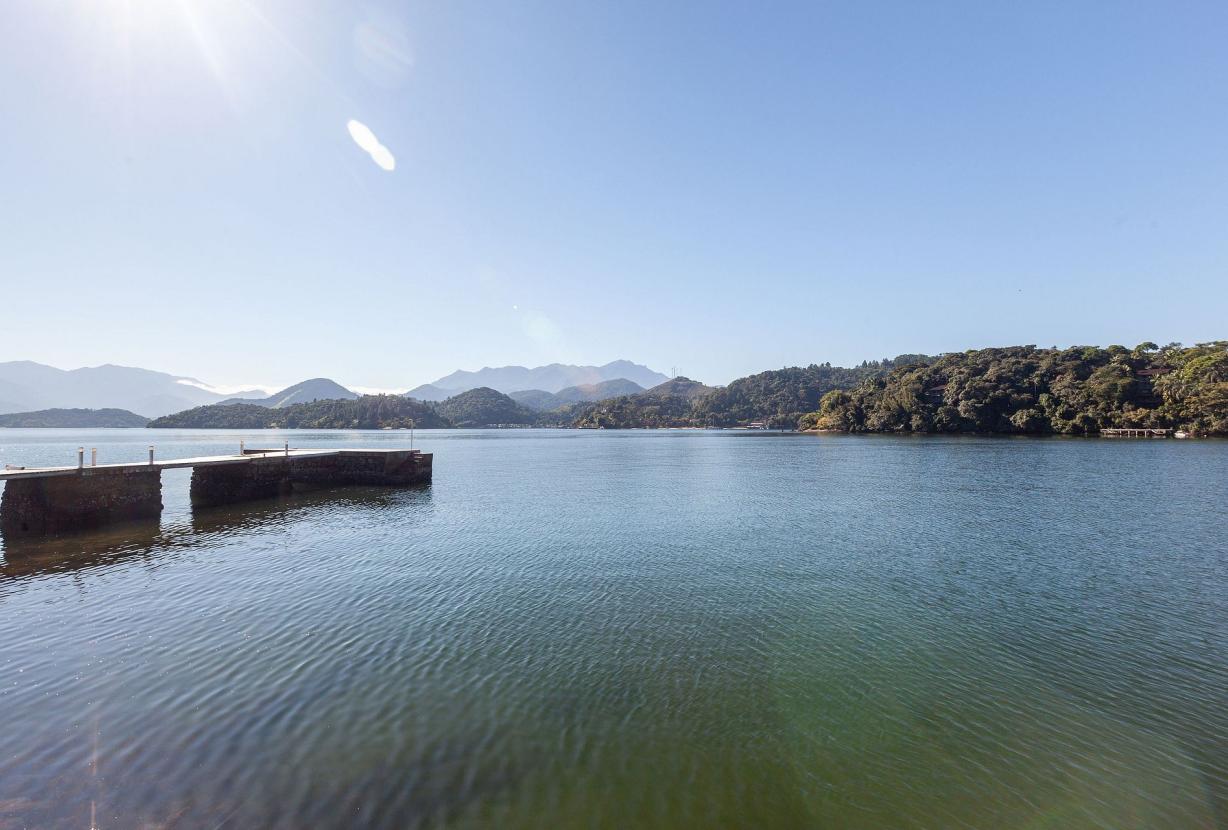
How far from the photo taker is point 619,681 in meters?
11.0

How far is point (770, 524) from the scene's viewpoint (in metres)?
28.4

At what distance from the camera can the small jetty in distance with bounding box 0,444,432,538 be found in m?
24.7

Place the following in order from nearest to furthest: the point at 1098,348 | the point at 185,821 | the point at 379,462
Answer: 1. the point at 185,821
2. the point at 379,462
3. the point at 1098,348

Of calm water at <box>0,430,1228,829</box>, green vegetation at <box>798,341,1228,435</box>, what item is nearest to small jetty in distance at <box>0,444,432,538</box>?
calm water at <box>0,430,1228,829</box>

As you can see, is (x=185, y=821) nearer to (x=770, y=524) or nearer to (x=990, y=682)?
(x=990, y=682)

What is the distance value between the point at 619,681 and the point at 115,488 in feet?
106

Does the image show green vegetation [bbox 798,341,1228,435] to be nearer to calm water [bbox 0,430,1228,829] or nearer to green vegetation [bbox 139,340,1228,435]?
green vegetation [bbox 139,340,1228,435]

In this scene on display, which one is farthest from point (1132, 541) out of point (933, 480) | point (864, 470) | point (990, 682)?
point (864, 470)

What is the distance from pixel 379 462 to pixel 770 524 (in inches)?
1379

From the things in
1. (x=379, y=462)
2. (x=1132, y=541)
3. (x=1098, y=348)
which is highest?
(x=1098, y=348)

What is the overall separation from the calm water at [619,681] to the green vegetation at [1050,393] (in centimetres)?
11025

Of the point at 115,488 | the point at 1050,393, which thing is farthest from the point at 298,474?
the point at 1050,393

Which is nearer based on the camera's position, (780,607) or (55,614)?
(55,614)

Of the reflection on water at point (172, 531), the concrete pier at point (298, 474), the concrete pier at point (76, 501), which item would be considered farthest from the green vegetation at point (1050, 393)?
the concrete pier at point (76, 501)
